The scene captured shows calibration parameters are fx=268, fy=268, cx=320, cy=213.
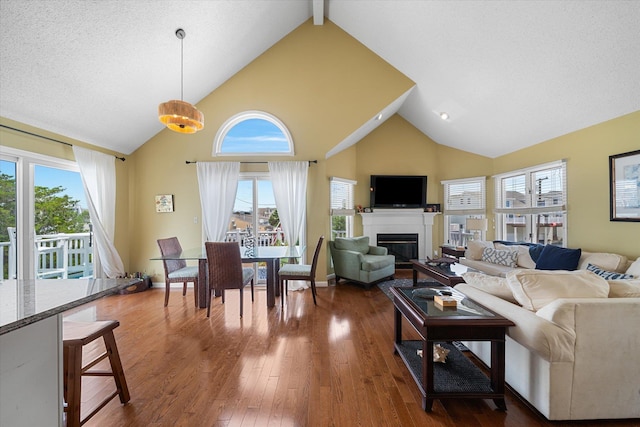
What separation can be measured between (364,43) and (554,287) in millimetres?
4515

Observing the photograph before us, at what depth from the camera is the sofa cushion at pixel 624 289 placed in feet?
5.95

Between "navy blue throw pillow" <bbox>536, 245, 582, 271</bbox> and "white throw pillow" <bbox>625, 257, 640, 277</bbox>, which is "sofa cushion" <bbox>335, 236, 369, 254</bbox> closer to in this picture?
"navy blue throw pillow" <bbox>536, 245, 582, 271</bbox>

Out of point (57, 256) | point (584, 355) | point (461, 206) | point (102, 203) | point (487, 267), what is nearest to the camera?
point (584, 355)

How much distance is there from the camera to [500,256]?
14.0 feet

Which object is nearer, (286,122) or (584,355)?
(584,355)

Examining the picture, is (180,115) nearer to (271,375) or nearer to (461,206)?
(271,375)

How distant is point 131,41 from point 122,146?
210cm

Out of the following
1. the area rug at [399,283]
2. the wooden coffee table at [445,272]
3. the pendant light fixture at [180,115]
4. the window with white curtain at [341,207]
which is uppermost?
the pendant light fixture at [180,115]

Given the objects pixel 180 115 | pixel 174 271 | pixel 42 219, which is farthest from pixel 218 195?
pixel 42 219

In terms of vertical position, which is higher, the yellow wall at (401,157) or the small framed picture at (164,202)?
the yellow wall at (401,157)

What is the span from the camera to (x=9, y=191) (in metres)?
3.22

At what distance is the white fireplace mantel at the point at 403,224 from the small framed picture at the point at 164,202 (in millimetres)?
3858

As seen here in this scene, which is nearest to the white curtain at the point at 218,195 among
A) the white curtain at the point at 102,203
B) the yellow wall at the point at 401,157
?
the white curtain at the point at 102,203

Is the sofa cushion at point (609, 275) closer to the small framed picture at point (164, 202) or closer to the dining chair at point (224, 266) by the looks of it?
the dining chair at point (224, 266)
